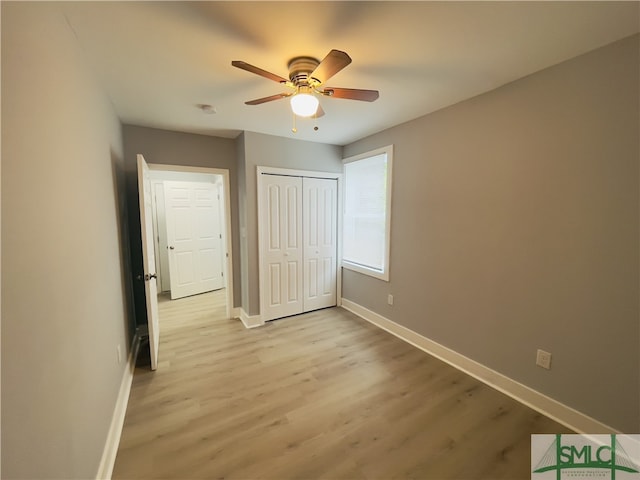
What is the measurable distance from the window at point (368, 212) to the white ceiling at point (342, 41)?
44.1 inches

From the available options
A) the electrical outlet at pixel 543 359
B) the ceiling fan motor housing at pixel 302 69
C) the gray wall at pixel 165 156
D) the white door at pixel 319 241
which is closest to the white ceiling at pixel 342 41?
the ceiling fan motor housing at pixel 302 69

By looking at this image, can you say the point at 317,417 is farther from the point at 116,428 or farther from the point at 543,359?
the point at 543,359

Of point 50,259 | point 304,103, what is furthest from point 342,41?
point 50,259

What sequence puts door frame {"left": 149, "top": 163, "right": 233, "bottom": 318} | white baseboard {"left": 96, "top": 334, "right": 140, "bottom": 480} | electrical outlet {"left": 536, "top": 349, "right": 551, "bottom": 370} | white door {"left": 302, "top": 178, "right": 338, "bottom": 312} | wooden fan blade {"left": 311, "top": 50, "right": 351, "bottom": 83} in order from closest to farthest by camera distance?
wooden fan blade {"left": 311, "top": 50, "right": 351, "bottom": 83} < white baseboard {"left": 96, "top": 334, "right": 140, "bottom": 480} < electrical outlet {"left": 536, "top": 349, "right": 551, "bottom": 370} < door frame {"left": 149, "top": 163, "right": 233, "bottom": 318} < white door {"left": 302, "top": 178, "right": 338, "bottom": 312}

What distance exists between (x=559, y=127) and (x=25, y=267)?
2857 mm

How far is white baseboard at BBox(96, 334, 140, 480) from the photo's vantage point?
1452 mm

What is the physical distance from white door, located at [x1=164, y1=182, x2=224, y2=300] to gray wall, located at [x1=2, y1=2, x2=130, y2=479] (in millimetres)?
2865

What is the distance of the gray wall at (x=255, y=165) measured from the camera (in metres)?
3.22

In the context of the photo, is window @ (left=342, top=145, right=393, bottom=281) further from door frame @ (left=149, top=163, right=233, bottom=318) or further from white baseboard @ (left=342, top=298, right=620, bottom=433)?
door frame @ (left=149, top=163, right=233, bottom=318)

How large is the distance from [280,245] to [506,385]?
2706 millimetres

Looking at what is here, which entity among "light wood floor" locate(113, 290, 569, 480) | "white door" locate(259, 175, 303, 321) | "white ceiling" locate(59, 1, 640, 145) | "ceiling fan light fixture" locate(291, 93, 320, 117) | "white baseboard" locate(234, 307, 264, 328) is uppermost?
"white ceiling" locate(59, 1, 640, 145)

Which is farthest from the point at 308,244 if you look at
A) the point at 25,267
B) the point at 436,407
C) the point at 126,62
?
the point at 25,267

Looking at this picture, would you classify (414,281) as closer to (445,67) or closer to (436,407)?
(436,407)

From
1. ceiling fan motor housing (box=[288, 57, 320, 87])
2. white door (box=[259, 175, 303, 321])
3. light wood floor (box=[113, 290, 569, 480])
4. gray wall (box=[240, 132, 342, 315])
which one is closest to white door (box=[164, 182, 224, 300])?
gray wall (box=[240, 132, 342, 315])
